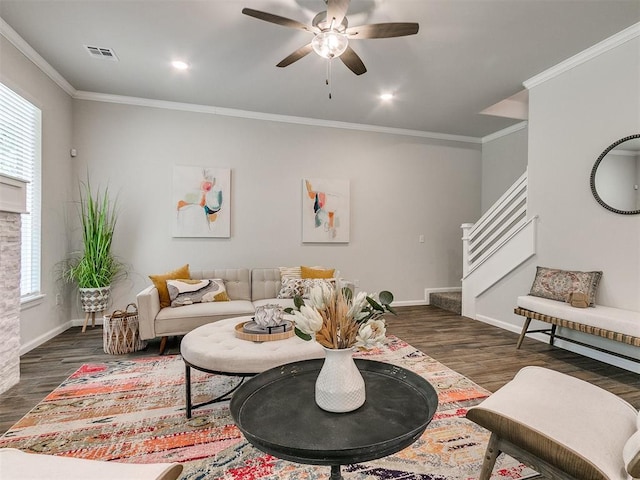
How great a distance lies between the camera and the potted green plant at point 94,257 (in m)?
3.84

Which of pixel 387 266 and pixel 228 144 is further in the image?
pixel 387 266

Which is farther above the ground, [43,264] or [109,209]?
[109,209]

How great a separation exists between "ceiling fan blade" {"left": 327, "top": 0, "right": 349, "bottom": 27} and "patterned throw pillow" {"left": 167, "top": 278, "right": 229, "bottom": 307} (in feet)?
9.12

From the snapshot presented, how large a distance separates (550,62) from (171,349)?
4952mm

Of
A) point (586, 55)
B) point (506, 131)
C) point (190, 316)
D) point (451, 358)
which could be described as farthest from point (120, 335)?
point (506, 131)

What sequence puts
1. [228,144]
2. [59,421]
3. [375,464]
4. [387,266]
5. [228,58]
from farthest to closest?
[387,266], [228,144], [228,58], [59,421], [375,464]

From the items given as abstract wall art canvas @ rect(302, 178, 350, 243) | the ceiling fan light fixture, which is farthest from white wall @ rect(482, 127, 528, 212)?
the ceiling fan light fixture

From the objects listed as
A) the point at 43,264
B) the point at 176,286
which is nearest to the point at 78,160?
the point at 43,264

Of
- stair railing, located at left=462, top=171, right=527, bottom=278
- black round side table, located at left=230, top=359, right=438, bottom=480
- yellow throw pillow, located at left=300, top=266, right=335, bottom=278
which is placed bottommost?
black round side table, located at left=230, top=359, right=438, bottom=480

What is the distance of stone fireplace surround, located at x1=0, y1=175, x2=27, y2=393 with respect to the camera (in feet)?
8.00

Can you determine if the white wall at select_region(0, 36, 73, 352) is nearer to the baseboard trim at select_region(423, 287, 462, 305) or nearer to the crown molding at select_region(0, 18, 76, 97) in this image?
the crown molding at select_region(0, 18, 76, 97)

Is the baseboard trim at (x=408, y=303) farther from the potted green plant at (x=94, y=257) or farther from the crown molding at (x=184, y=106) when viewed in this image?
the potted green plant at (x=94, y=257)

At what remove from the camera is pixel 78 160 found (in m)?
4.23

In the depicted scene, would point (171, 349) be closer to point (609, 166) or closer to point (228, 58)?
point (228, 58)
